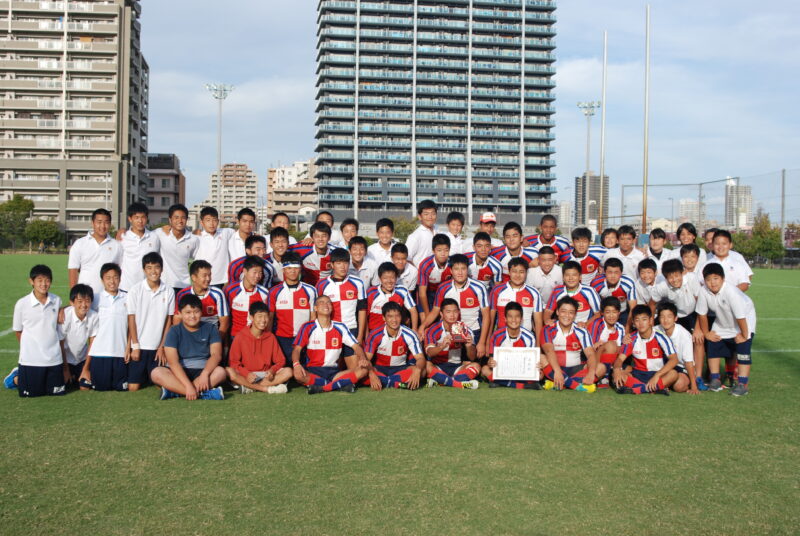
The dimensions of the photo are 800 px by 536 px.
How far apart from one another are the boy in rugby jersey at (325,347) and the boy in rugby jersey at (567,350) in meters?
1.86

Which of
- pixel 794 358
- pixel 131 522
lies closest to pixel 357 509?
pixel 131 522

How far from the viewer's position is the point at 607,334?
6.33 m

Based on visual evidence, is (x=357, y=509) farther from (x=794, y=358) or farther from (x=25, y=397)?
(x=794, y=358)

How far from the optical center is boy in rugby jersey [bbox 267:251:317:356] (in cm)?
622

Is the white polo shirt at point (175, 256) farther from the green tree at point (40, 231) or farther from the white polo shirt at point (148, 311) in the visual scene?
the green tree at point (40, 231)

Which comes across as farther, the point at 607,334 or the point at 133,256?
the point at 133,256

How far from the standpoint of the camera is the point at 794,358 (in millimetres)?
7895

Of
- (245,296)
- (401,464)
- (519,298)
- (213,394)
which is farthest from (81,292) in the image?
(519,298)

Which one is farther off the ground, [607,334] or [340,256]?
[340,256]

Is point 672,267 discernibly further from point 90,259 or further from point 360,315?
point 90,259

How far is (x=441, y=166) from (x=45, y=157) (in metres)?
46.8

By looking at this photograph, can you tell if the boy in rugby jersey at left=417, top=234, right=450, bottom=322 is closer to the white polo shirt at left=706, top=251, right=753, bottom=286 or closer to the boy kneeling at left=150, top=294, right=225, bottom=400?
the boy kneeling at left=150, top=294, right=225, bottom=400

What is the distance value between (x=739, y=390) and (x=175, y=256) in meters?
5.99

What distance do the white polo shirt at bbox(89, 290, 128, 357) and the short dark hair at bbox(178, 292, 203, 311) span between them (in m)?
0.67
